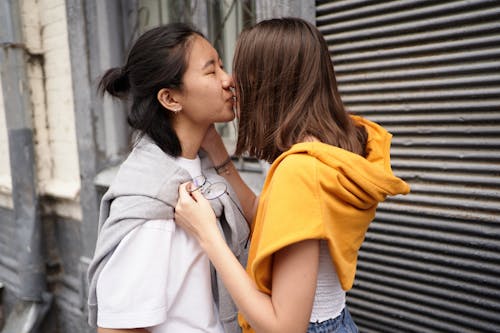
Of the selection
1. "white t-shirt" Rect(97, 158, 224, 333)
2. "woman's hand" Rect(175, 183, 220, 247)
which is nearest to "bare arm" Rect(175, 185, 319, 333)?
"woman's hand" Rect(175, 183, 220, 247)

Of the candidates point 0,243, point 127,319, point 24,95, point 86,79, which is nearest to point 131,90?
point 127,319

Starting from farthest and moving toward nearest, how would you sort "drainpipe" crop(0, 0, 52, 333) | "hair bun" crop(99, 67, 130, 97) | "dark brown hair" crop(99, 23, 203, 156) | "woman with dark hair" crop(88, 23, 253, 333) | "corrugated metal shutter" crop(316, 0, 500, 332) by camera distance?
"drainpipe" crop(0, 0, 52, 333) < "corrugated metal shutter" crop(316, 0, 500, 332) < "hair bun" crop(99, 67, 130, 97) < "dark brown hair" crop(99, 23, 203, 156) < "woman with dark hair" crop(88, 23, 253, 333)

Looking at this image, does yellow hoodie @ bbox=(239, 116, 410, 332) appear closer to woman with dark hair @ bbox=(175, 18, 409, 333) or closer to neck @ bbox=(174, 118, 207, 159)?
woman with dark hair @ bbox=(175, 18, 409, 333)

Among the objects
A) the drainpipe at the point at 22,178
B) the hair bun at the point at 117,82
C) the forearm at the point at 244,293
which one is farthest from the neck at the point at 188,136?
the drainpipe at the point at 22,178

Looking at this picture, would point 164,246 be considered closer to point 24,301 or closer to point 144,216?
point 144,216

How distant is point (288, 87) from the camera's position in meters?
1.30

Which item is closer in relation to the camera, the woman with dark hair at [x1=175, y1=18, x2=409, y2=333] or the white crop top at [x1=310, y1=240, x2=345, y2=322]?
the woman with dark hair at [x1=175, y1=18, x2=409, y2=333]

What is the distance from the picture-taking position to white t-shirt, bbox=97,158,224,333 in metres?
1.38

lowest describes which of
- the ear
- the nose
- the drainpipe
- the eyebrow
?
the drainpipe

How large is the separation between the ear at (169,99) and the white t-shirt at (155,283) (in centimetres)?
41

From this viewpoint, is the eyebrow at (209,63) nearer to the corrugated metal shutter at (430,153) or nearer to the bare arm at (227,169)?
the bare arm at (227,169)

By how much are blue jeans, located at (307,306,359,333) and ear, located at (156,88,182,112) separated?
2.82 ft

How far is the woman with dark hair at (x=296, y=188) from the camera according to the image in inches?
45.4

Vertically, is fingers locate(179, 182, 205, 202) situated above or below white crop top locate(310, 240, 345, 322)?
above
